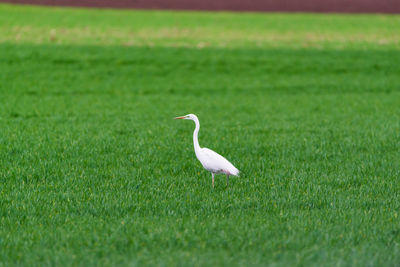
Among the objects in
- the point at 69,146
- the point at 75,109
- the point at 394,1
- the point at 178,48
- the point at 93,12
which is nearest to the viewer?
the point at 69,146

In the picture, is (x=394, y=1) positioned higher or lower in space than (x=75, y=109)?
higher

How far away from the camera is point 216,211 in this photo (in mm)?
8352

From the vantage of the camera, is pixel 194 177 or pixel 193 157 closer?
pixel 194 177

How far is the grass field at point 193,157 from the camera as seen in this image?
6.93 m

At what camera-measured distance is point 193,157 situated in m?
12.5

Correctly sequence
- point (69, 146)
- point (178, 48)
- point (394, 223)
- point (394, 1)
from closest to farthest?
point (394, 223), point (69, 146), point (178, 48), point (394, 1)

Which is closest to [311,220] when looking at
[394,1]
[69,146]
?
[69,146]

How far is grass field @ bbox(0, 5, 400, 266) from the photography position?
693cm

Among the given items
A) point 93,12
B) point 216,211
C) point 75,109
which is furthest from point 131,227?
point 93,12

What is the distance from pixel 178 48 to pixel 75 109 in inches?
704

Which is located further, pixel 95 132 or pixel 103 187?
pixel 95 132

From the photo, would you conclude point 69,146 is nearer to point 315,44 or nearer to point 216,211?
point 216,211

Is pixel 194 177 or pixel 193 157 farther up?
pixel 194 177

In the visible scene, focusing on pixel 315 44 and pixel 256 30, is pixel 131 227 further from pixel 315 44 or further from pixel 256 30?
pixel 256 30
